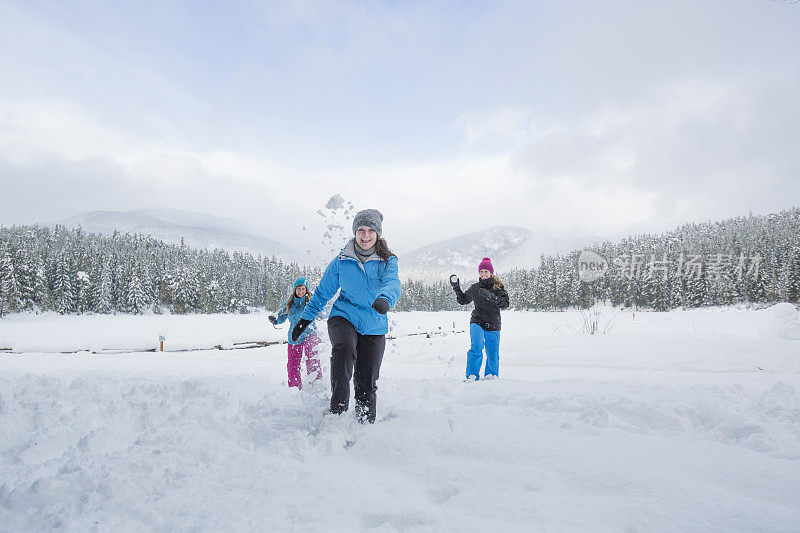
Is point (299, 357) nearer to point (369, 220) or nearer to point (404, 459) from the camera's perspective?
point (369, 220)

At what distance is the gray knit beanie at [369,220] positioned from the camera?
12.7 ft

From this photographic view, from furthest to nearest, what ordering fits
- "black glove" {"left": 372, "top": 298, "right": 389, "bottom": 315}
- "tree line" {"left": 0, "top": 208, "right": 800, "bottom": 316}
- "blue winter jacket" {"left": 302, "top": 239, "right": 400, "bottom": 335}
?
"tree line" {"left": 0, "top": 208, "right": 800, "bottom": 316}
"blue winter jacket" {"left": 302, "top": 239, "right": 400, "bottom": 335}
"black glove" {"left": 372, "top": 298, "right": 389, "bottom": 315}

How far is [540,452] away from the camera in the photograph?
2.71 metres

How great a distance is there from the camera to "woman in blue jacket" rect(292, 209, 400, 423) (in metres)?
3.53

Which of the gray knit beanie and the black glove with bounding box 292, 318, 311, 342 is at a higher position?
the gray knit beanie

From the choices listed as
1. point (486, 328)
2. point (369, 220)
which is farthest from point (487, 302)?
point (369, 220)

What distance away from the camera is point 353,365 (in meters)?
3.62

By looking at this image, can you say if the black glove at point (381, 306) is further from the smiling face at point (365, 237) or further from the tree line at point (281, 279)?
the tree line at point (281, 279)

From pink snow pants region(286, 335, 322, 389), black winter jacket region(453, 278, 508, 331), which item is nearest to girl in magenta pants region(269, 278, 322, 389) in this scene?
pink snow pants region(286, 335, 322, 389)

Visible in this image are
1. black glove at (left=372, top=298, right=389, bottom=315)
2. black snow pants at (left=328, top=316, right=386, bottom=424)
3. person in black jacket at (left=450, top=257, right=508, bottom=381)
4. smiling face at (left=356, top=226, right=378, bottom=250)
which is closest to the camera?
black glove at (left=372, top=298, right=389, bottom=315)

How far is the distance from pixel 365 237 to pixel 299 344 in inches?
132

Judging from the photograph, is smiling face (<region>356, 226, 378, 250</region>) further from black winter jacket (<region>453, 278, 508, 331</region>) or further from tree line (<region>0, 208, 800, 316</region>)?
tree line (<region>0, 208, 800, 316</region>)

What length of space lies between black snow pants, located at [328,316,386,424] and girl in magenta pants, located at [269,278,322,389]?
4.02 feet

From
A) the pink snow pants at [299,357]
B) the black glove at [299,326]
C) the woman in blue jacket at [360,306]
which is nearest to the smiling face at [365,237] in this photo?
the woman in blue jacket at [360,306]
